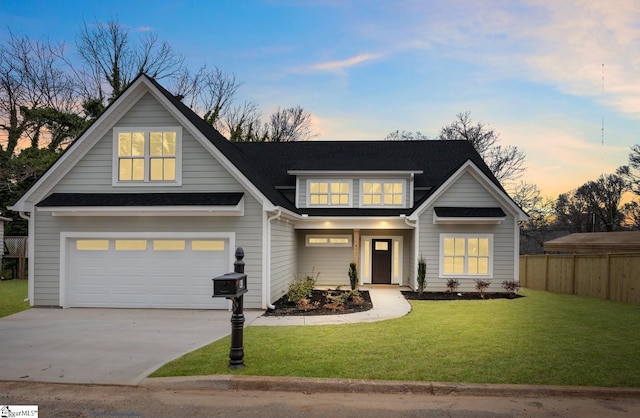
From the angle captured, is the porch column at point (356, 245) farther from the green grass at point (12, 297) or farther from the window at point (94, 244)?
the green grass at point (12, 297)

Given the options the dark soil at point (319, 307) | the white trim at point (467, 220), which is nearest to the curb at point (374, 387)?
the dark soil at point (319, 307)

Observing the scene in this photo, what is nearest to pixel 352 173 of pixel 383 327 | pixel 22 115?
pixel 383 327

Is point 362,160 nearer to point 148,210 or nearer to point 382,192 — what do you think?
point 382,192

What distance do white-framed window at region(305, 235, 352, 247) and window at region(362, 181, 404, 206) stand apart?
1.79m

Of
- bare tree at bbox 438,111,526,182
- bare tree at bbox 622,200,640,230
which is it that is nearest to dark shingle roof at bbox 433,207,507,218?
bare tree at bbox 438,111,526,182

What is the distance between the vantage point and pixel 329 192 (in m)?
18.0

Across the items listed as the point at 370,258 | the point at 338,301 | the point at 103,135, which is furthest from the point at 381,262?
the point at 103,135

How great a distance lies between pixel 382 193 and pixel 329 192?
2.30 metres

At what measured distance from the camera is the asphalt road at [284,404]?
4.73 m

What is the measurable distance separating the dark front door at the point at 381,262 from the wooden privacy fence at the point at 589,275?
7305 millimetres

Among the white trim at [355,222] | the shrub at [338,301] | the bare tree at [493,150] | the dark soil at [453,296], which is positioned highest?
the bare tree at [493,150]

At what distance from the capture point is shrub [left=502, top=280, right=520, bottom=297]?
15.3 meters

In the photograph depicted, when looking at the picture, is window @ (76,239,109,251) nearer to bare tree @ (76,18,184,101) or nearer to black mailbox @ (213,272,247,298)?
black mailbox @ (213,272,247,298)

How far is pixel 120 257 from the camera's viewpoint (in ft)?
39.6
